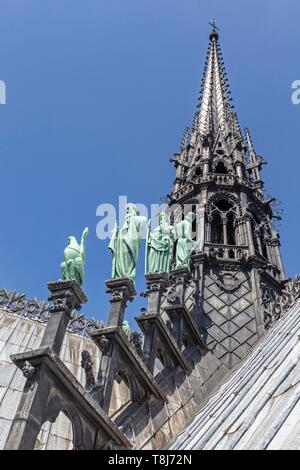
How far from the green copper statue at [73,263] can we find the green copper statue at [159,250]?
11.3 ft

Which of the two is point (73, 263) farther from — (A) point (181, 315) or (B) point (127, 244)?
(A) point (181, 315)

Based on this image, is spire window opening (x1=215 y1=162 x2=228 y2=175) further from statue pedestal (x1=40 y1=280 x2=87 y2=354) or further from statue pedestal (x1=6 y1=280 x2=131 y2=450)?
statue pedestal (x1=6 y1=280 x2=131 y2=450)

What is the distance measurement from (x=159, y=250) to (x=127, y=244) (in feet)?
6.85

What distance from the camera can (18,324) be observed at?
18172 millimetres

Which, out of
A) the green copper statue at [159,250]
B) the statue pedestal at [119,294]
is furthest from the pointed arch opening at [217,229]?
the statue pedestal at [119,294]

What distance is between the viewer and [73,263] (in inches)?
415

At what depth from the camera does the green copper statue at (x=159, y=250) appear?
14477 millimetres

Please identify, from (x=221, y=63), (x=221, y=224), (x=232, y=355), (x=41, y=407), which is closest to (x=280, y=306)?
(x=232, y=355)

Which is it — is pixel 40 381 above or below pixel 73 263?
below

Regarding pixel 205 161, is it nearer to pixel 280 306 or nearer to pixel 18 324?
pixel 280 306

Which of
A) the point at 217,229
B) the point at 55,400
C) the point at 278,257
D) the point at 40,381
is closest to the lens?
the point at 40,381

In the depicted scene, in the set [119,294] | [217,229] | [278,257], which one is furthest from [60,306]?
[278,257]

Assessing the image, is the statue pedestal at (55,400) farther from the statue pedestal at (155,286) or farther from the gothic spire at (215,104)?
the gothic spire at (215,104)

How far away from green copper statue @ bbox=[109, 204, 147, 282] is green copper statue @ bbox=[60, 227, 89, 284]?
1.34m
